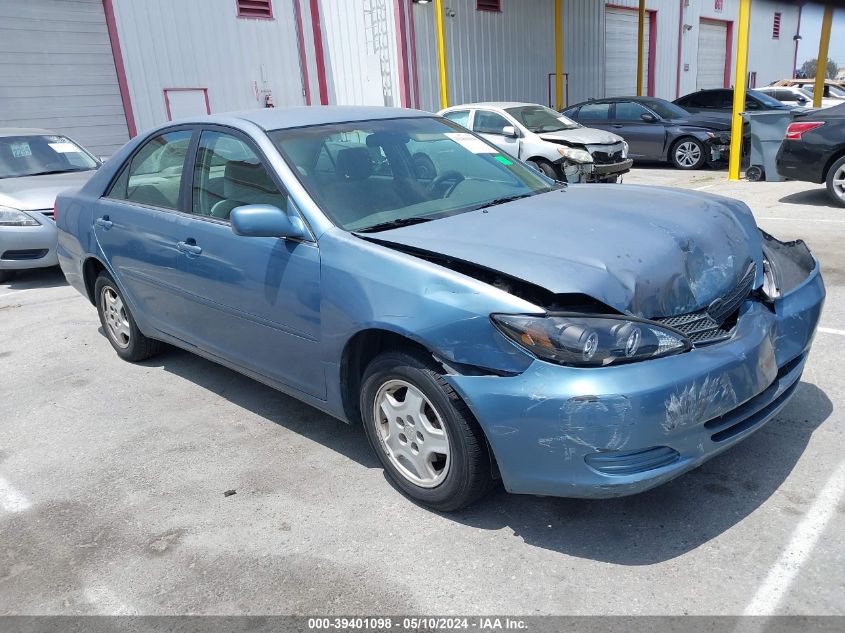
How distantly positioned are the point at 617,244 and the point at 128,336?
358 centimetres

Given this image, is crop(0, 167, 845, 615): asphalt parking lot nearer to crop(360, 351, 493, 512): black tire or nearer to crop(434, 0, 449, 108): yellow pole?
crop(360, 351, 493, 512): black tire

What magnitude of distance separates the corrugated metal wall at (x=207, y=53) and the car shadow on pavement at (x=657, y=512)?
12150 millimetres

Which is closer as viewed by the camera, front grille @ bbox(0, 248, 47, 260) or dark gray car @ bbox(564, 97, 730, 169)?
front grille @ bbox(0, 248, 47, 260)

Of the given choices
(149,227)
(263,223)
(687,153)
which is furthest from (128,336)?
(687,153)

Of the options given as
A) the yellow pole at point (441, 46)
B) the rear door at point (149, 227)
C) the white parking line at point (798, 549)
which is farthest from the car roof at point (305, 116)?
the yellow pole at point (441, 46)

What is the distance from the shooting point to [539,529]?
2932 mm

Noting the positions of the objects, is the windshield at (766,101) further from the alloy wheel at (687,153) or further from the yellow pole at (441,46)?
the yellow pole at (441,46)

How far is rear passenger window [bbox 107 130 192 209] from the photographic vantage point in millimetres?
4234

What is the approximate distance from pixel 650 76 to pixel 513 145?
1457 centimetres

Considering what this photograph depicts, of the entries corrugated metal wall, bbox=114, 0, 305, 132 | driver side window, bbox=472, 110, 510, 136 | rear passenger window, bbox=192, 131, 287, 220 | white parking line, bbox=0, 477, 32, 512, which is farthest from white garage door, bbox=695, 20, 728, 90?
white parking line, bbox=0, 477, 32, 512

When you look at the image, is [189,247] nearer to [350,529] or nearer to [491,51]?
[350,529]

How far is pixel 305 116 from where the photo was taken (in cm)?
398

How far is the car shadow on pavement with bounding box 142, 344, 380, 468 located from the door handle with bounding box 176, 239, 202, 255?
38.6 inches

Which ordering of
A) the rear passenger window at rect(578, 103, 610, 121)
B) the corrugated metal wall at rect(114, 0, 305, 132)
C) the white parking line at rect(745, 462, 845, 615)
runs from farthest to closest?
1. the rear passenger window at rect(578, 103, 610, 121)
2. the corrugated metal wall at rect(114, 0, 305, 132)
3. the white parking line at rect(745, 462, 845, 615)
